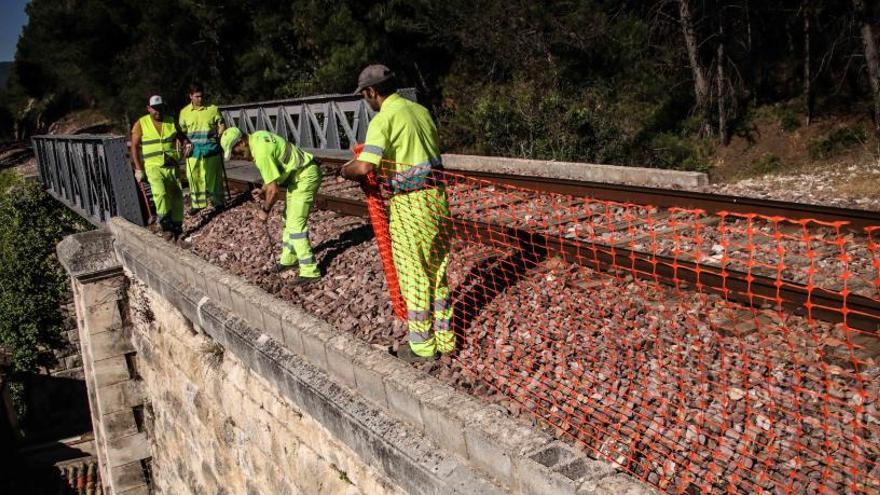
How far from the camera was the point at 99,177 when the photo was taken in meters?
10.4

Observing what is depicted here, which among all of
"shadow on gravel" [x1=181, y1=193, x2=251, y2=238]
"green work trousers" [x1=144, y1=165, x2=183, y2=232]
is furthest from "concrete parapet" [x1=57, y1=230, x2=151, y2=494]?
"shadow on gravel" [x1=181, y1=193, x2=251, y2=238]

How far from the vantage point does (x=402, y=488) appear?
4.11 m

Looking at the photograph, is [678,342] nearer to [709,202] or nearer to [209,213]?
[709,202]

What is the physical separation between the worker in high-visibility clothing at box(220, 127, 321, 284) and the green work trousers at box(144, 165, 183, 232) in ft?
9.19

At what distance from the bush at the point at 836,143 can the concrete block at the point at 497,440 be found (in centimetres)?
1395

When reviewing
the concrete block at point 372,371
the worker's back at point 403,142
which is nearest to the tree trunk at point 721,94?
the worker's back at point 403,142

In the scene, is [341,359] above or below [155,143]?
below

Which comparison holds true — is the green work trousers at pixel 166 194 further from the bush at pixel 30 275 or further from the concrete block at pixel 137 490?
the bush at pixel 30 275

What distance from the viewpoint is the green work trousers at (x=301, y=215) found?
6809 millimetres

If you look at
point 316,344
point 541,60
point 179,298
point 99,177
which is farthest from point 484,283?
point 541,60

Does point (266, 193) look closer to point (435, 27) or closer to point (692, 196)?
point (692, 196)

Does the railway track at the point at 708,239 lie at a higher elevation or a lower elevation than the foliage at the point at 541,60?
lower

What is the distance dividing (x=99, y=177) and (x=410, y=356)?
7.09 metres

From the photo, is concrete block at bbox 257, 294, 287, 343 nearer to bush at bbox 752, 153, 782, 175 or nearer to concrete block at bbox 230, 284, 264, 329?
concrete block at bbox 230, 284, 264, 329
